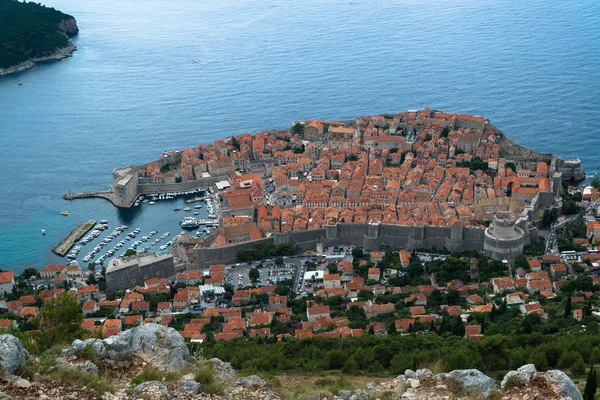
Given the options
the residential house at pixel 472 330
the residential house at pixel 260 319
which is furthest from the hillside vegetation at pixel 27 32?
the residential house at pixel 472 330

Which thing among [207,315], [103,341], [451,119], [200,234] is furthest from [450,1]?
[103,341]

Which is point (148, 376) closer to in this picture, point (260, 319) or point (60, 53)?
point (260, 319)

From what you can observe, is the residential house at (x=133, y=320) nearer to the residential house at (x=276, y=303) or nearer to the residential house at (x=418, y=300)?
the residential house at (x=276, y=303)

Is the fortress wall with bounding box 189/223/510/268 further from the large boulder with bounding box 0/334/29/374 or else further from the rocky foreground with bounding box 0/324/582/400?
the large boulder with bounding box 0/334/29/374

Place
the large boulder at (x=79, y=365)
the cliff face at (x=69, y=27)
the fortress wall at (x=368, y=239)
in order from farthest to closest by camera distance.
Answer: the cliff face at (x=69, y=27), the fortress wall at (x=368, y=239), the large boulder at (x=79, y=365)

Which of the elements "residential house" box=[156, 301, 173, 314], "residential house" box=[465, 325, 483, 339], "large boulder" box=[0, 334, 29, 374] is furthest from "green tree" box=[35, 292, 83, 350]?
"residential house" box=[465, 325, 483, 339]

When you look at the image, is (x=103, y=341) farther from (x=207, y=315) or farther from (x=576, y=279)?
(x=576, y=279)

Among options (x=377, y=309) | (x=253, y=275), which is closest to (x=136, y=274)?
(x=253, y=275)
